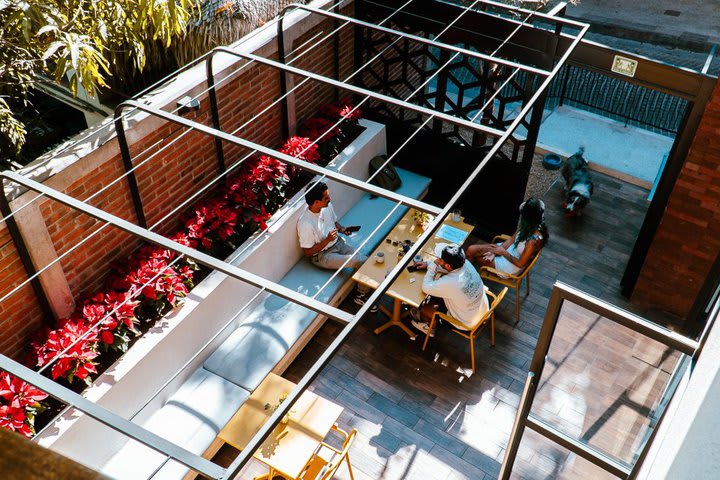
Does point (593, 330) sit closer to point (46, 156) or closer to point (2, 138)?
point (46, 156)

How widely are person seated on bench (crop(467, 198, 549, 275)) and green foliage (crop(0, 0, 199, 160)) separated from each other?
359 cm

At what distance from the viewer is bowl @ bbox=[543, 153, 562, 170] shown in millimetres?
9094

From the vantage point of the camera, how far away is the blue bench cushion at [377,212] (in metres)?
7.41

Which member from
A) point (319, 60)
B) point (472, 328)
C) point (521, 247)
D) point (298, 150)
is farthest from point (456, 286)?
point (319, 60)

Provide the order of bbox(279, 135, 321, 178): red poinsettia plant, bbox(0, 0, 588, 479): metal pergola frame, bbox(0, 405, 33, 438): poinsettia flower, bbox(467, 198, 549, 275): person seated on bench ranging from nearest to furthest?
bbox(0, 0, 588, 479): metal pergola frame < bbox(0, 405, 33, 438): poinsettia flower < bbox(467, 198, 549, 275): person seated on bench < bbox(279, 135, 321, 178): red poinsettia plant

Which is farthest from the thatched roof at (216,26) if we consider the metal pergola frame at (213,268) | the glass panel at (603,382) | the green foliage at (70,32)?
the glass panel at (603,382)

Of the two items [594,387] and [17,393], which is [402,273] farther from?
[17,393]

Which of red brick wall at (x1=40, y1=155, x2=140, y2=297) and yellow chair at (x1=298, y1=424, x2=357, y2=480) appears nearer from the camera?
yellow chair at (x1=298, y1=424, x2=357, y2=480)

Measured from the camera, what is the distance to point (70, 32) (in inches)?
186

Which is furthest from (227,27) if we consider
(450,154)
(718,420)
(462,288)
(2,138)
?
(718,420)

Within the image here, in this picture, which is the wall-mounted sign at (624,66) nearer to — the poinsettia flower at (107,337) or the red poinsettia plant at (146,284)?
the red poinsettia plant at (146,284)

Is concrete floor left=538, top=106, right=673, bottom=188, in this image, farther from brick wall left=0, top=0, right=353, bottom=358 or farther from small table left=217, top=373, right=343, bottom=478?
small table left=217, top=373, right=343, bottom=478

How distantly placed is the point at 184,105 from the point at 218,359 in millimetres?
2198

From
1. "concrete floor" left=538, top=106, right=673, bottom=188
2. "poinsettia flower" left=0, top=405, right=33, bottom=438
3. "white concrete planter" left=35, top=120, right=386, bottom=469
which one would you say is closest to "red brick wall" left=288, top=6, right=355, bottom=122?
"white concrete planter" left=35, top=120, right=386, bottom=469
